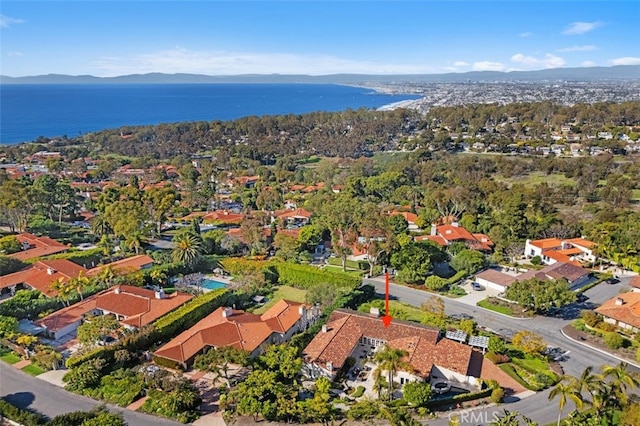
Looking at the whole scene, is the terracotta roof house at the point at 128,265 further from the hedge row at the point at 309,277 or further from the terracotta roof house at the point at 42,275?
the hedge row at the point at 309,277

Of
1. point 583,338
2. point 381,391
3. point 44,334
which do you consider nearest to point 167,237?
point 44,334

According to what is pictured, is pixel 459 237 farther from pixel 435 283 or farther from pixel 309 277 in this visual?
pixel 309 277

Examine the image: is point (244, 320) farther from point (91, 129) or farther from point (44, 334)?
point (91, 129)

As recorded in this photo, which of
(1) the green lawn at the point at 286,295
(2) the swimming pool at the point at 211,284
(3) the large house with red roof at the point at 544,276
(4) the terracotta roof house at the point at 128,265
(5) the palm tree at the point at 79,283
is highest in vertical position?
(5) the palm tree at the point at 79,283

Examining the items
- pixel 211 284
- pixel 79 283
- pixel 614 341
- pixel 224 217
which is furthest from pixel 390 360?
pixel 224 217

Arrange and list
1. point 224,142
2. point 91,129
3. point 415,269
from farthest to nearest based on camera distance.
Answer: point 91,129
point 224,142
point 415,269

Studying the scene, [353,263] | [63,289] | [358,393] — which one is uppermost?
[63,289]

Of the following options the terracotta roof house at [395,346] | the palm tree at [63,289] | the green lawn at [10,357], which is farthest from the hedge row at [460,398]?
the palm tree at [63,289]
